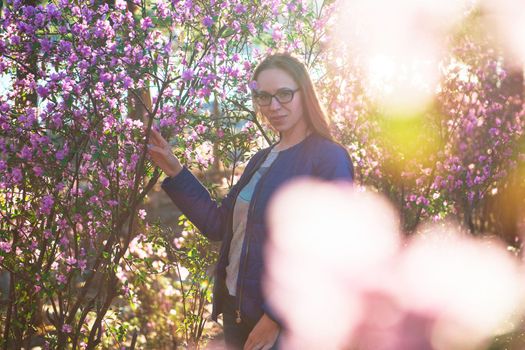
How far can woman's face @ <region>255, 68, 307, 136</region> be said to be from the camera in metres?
2.76

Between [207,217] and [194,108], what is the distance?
103cm

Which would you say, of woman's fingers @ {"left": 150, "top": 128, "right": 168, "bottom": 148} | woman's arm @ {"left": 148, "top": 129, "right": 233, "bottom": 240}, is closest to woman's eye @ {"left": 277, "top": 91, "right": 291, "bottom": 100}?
woman's arm @ {"left": 148, "top": 129, "right": 233, "bottom": 240}

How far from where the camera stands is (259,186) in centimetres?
266

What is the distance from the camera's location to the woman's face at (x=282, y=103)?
2.76m

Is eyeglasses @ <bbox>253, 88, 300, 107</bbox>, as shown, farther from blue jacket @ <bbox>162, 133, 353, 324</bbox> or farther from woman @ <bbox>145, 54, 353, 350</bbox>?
blue jacket @ <bbox>162, 133, 353, 324</bbox>

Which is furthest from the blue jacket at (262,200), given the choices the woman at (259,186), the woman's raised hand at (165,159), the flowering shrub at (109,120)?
the flowering shrub at (109,120)

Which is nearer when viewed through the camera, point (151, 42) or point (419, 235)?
point (151, 42)

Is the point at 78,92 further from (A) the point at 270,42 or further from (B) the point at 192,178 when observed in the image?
(A) the point at 270,42

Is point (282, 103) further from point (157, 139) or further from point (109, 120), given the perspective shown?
point (109, 120)

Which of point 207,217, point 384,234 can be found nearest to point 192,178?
point 207,217

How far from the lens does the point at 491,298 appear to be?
7.98 metres

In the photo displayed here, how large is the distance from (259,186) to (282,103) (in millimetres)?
368

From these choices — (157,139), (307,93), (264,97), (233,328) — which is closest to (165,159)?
(157,139)

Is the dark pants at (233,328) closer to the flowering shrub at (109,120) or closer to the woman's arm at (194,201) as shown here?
the woman's arm at (194,201)
